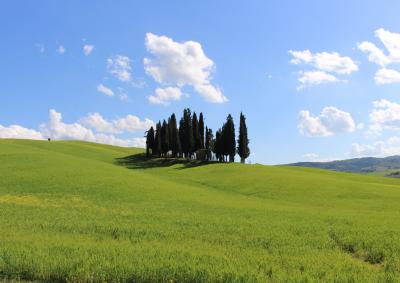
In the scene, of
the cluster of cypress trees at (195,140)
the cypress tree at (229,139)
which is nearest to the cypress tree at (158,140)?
the cluster of cypress trees at (195,140)

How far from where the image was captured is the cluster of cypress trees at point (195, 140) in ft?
309

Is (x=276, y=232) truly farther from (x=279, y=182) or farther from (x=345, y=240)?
(x=279, y=182)

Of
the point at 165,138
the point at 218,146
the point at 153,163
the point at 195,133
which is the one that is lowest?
the point at 153,163

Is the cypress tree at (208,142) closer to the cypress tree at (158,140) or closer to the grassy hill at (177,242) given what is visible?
the cypress tree at (158,140)

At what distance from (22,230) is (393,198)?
4213 centimetres

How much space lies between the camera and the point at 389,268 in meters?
14.1

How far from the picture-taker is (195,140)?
98.6 meters

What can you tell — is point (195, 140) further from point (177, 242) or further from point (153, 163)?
point (177, 242)

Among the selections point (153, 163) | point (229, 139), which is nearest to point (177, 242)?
point (229, 139)

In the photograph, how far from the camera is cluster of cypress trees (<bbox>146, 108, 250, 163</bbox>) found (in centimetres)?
9412

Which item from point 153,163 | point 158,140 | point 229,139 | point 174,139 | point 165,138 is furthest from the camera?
point 158,140

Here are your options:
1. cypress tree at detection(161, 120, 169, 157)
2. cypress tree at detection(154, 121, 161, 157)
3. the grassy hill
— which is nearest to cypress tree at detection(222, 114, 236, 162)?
cypress tree at detection(161, 120, 169, 157)

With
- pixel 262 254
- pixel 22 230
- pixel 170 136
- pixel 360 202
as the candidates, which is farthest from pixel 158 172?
pixel 262 254

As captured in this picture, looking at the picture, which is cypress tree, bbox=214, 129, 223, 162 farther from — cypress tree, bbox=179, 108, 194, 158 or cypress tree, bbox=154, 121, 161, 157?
cypress tree, bbox=154, 121, 161, 157
